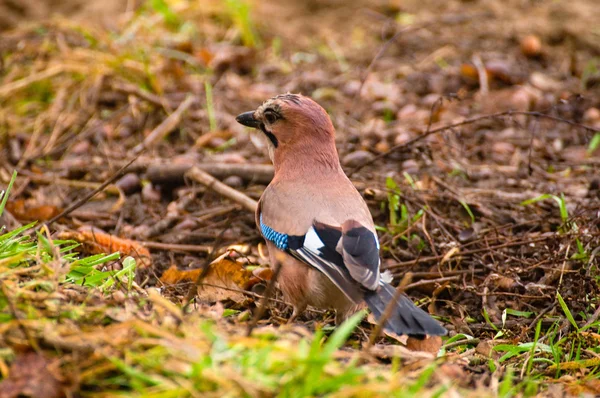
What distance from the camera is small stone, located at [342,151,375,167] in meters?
4.86

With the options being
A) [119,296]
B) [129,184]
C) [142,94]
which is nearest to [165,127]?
[142,94]

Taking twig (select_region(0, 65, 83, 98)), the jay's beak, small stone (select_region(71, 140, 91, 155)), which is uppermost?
the jay's beak

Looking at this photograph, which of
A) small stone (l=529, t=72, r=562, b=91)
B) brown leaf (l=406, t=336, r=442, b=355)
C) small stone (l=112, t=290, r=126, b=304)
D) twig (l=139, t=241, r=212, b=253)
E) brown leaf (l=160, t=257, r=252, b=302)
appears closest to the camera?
small stone (l=112, t=290, r=126, b=304)

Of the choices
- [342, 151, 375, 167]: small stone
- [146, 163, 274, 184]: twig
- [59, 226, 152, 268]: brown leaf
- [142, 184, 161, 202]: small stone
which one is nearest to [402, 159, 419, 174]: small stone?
[342, 151, 375, 167]: small stone

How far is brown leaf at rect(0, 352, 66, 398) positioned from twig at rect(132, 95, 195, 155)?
10.9 ft

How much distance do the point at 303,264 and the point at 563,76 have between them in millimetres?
4499

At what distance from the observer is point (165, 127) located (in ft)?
18.3

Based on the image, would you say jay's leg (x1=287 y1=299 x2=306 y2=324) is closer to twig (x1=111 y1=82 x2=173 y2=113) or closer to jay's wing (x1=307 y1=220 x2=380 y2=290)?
jay's wing (x1=307 y1=220 x2=380 y2=290)

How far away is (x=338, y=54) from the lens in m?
7.18

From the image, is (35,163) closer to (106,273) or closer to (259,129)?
(259,129)

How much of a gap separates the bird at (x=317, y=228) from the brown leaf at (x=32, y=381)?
37.2 inches

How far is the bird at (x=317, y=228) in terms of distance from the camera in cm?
289

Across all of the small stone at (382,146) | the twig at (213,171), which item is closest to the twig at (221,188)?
the twig at (213,171)

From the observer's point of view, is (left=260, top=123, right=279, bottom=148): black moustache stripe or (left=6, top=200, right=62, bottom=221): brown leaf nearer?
(left=260, top=123, right=279, bottom=148): black moustache stripe
